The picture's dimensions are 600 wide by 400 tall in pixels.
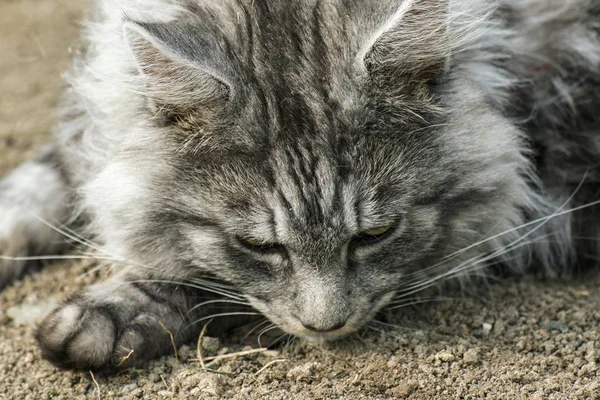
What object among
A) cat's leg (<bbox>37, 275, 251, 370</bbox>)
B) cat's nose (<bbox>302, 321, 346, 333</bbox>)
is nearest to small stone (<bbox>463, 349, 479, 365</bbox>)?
cat's nose (<bbox>302, 321, 346, 333</bbox>)

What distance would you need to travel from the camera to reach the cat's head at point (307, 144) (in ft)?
7.13

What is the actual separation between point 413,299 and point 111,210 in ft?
3.46

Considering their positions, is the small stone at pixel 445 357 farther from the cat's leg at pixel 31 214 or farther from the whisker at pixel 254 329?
the cat's leg at pixel 31 214

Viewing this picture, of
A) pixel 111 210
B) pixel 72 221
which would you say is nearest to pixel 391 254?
pixel 111 210

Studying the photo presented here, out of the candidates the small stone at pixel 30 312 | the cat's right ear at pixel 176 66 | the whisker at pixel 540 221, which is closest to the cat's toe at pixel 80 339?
the small stone at pixel 30 312

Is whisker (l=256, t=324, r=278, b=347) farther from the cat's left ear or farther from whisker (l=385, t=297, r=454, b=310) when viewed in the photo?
the cat's left ear

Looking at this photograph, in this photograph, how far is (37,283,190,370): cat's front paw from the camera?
2.37 m

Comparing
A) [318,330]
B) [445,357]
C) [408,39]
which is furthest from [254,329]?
[408,39]

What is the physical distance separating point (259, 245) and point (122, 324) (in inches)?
21.0

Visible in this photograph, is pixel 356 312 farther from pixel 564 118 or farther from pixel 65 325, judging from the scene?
pixel 564 118

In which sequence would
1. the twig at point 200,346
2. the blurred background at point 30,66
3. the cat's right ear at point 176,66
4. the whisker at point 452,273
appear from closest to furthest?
the cat's right ear at point 176,66
the twig at point 200,346
the whisker at point 452,273
the blurred background at point 30,66

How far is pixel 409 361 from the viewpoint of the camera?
235 cm

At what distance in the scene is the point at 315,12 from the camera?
7.55ft

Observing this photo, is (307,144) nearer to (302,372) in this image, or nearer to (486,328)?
(302,372)
